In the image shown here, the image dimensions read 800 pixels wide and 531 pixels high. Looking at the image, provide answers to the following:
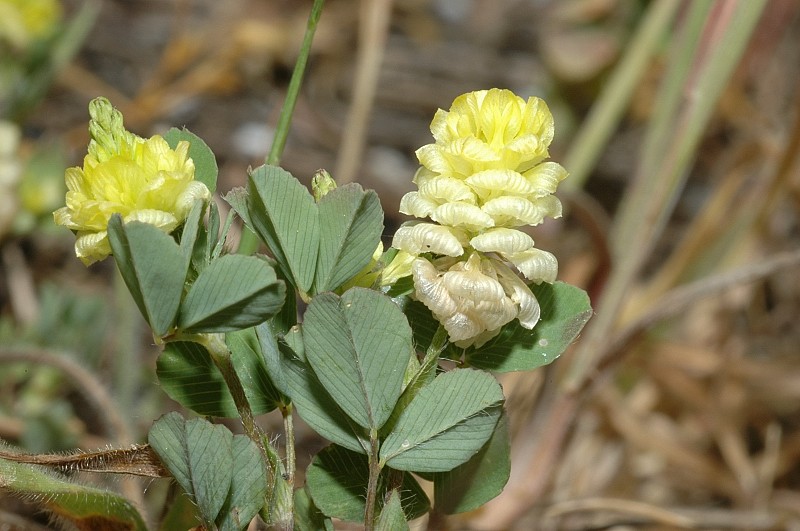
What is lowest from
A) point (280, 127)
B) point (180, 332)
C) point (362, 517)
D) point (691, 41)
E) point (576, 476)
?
point (576, 476)

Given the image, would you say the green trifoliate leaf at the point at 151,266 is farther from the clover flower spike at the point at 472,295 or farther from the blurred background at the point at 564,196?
the blurred background at the point at 564,196

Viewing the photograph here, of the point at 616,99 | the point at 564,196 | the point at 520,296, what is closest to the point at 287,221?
the point at 520,296

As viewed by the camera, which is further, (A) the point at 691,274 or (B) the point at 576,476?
(A) the point at 691,274

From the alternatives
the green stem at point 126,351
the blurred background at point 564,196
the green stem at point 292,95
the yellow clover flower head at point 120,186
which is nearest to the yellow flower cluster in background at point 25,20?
the blurred background at point 564,196

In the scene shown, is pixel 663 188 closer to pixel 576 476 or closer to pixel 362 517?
pixel 576 476

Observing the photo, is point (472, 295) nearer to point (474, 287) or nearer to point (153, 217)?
point (474, 287)

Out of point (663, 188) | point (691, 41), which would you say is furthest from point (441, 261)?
point (691, 41)
